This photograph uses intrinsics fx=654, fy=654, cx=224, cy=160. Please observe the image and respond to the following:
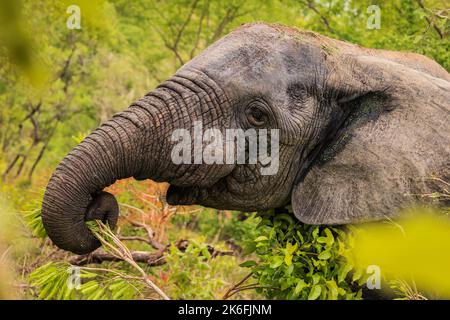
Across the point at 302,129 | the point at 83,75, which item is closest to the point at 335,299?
the point at 302,129

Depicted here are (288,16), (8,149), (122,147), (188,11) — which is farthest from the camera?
(8,149)

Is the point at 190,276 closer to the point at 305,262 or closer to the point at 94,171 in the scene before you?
the point at 305,262

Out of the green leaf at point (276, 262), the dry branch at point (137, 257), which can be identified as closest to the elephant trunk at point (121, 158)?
the green leaf at point (276, 262)

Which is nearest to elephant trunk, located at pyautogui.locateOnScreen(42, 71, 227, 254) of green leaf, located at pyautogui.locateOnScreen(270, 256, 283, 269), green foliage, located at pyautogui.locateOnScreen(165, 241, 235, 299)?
green leaf, located at pyautogui.locateOnScreen(270, 256, 283, 269)

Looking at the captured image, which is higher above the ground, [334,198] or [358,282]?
[334,198]

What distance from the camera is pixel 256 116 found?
10.6 ft

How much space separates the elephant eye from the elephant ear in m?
0.39

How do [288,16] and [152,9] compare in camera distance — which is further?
[152,9]

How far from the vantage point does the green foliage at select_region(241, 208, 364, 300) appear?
126 inches

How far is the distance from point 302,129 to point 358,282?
0.82 metres

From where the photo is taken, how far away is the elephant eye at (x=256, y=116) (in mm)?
3209

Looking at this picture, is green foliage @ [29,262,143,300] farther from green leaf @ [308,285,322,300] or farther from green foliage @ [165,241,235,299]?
green foliage @ [165,241,235,299]

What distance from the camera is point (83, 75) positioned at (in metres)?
14.2
